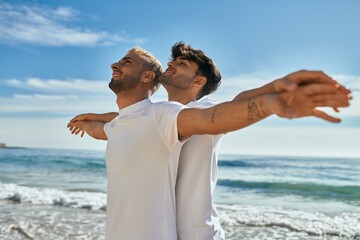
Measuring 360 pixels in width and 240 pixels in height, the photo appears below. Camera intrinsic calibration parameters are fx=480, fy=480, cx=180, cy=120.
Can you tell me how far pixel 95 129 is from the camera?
153 inches

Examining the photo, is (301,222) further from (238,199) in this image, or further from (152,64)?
(152,64)

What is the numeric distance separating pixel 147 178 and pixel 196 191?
329mm

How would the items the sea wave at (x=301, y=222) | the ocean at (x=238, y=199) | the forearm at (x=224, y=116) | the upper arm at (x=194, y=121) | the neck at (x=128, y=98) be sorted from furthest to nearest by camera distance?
1. the sea wave at (x=301, y=222)
2. the ocean at (x=238, y=199)
3. the neck at (x=128, y=98)
4. the upper arm at (x=194, y=121)
5. the forearm at (x=224, y=116)

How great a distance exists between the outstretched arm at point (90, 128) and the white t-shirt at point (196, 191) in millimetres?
1053

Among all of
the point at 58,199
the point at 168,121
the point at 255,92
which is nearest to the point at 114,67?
the point at 168,121

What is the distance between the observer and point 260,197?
50.8 ft

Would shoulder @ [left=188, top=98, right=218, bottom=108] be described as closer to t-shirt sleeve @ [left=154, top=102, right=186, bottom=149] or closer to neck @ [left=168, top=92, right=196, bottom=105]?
neck @ [left=168, top=92, right=196, bottom=105]

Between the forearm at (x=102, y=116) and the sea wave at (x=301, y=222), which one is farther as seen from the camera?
the sea wave at (x=301, y=222)

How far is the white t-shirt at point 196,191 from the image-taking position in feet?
9.27

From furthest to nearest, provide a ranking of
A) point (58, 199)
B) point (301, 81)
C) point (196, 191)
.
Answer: point (58, 199) < point (196, 191) < point (301, 81)

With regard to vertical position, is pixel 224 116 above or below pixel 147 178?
above

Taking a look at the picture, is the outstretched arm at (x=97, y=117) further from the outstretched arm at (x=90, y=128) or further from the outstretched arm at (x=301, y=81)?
the outstretched arm at (x=301, y=81)

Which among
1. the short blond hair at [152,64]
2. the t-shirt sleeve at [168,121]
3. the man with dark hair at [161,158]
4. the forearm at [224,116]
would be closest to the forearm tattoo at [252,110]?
the forearm at [224,116]

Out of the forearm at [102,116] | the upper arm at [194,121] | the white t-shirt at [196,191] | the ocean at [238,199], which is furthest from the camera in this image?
the ocean at [238,199]
